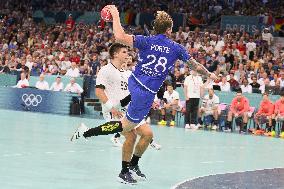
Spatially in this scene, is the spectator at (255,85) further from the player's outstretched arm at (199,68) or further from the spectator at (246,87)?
the player's outstretched arm at (199,68)

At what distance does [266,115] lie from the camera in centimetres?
2381

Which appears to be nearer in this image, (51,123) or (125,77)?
(125,77)

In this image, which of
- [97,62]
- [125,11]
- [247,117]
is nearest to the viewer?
[247,117]

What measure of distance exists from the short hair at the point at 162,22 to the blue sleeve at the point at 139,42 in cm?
23

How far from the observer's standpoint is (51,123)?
22516 millimetres

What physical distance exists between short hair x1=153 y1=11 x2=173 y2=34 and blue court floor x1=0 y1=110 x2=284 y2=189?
86.4 inches

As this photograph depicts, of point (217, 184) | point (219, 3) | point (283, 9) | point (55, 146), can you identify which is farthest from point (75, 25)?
point (217, 184)

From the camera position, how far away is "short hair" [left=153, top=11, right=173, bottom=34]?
10469mm

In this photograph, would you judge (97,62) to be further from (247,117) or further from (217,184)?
(217,184)

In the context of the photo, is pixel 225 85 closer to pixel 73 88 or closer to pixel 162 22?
pixel 73 88

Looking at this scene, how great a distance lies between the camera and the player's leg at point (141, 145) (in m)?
11.2

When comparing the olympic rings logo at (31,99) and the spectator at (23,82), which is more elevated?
the spectator at (23,82)

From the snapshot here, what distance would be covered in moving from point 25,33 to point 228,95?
1595 centimetres

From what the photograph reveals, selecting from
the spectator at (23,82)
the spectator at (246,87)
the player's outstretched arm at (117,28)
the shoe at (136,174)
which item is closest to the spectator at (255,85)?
the spectator at (246,87)
